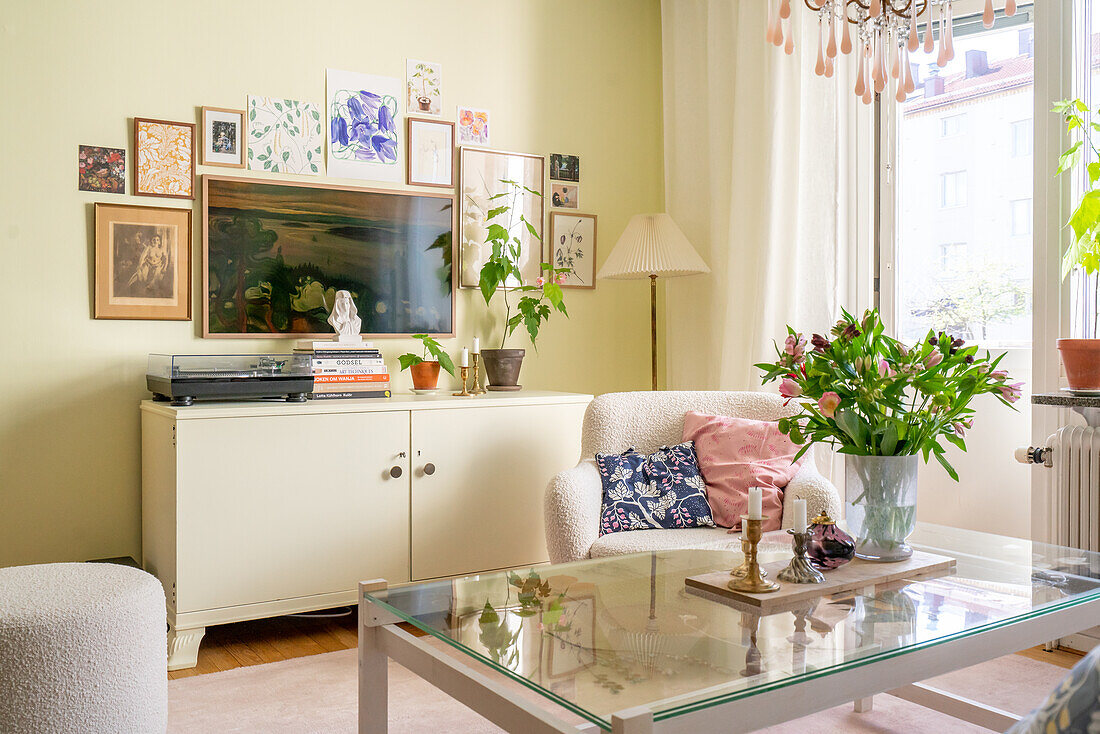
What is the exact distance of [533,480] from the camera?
3.24 meters

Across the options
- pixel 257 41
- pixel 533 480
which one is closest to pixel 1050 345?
pixel 533 480

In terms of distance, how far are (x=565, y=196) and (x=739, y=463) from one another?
1573 millimetres

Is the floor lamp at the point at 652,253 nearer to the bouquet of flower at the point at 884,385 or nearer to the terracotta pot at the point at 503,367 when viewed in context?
the terracotta pot at the point at 503,367

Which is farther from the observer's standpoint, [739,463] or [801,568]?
[739,463]

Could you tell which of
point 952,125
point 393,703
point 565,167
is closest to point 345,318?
point 565,167

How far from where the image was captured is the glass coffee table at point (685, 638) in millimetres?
1205

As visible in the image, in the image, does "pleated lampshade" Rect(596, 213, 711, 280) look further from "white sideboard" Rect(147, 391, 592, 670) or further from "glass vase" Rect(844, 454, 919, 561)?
"glass vase" Rect(844, 454, 919, 561)

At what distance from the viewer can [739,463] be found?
109 inches

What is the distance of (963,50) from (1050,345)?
1130 millimetres

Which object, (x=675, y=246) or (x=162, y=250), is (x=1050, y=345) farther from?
Result: (x=162, y=250)

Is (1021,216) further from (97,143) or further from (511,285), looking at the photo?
(97,143)

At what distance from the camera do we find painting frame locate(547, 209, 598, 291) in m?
3.81

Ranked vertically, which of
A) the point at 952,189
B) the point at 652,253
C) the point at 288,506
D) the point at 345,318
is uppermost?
the point at 952,189

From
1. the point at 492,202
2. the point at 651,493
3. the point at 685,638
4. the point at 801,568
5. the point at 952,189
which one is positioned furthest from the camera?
the point at 492,202
